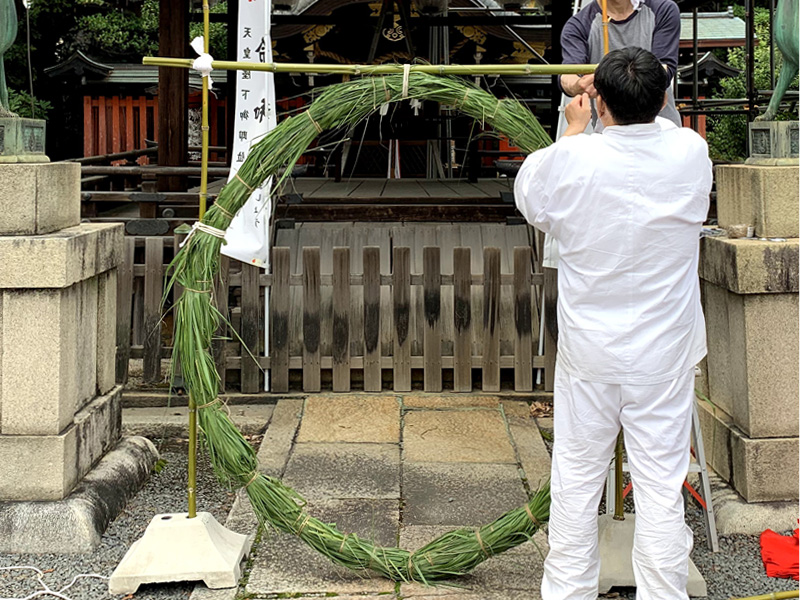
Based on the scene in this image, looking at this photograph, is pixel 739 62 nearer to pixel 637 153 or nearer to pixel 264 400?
pixel 264 400

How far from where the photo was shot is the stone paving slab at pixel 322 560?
134 inches

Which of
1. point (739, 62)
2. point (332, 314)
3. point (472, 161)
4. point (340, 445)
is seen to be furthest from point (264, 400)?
point (739, 62)

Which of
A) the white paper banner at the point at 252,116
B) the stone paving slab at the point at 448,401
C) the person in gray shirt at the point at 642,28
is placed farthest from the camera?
the white paper banner at the point at 252,116

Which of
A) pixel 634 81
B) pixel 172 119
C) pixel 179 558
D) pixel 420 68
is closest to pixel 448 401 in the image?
pixel 179 558

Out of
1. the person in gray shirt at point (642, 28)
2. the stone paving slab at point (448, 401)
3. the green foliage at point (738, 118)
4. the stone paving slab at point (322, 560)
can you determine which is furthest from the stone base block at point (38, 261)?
the green foliage at point (738, 118)

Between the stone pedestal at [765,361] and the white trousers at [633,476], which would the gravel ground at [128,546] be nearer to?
the white trousers at [633,476]

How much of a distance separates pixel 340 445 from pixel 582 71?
2716 mm

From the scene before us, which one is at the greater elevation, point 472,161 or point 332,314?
point 472,161

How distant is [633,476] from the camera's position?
2850mm

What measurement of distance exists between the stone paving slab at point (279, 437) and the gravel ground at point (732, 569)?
6.78 ft

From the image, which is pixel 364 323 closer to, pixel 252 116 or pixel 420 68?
pixel 252 116

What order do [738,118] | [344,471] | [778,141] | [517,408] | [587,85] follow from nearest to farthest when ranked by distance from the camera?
[587,85] → [778,141] → [344,471] → [517,408] → [738,118]

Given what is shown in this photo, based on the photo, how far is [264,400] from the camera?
20.2 ft

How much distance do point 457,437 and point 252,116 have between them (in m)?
2.84
